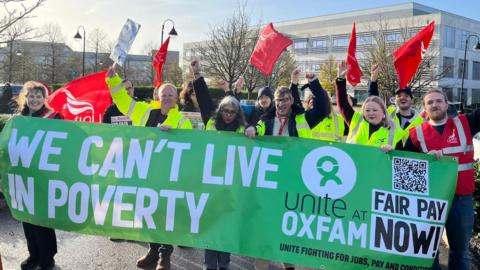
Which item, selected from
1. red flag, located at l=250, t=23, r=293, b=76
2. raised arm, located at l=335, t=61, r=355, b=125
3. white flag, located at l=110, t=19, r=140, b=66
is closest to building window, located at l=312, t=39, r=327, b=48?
red flag, located at l=250, t=23, r=293, b=76

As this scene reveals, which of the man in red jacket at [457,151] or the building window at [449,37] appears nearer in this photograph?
the man in red jacket at [457,151]

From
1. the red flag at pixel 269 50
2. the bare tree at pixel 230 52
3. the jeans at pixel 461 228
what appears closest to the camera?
the jeans at pixel 461 228

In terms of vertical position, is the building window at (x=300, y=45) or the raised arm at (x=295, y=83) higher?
the building window at (x=300, y=45)

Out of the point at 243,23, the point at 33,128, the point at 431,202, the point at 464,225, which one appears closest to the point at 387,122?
the point at 431,202

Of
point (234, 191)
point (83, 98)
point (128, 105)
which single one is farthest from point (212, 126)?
point (83, 98)

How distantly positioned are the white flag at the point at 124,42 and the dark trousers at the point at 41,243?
1940 mm

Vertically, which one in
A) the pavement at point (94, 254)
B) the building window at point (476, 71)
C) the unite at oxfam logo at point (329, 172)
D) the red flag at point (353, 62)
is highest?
the building window at point (476, 71)

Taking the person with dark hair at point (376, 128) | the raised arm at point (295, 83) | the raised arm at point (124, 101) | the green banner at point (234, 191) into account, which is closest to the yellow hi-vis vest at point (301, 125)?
the person with dark hair at point (376, 128)

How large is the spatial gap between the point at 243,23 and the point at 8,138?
1036 inches

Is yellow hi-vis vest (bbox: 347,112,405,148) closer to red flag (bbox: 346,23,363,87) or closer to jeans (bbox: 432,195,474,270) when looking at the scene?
jeans (bbox: 432,195,474,270)

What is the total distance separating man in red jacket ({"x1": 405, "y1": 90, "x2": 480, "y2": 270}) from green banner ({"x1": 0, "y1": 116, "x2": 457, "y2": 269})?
0.10 m

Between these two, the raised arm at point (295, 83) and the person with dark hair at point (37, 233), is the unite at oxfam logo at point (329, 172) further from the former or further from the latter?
the person with dark hair at point (37, 233)

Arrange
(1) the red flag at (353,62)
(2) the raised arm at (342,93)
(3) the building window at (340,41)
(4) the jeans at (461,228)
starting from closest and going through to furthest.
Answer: (4) the jeans at (461,228), (2) the raised arm at (342,93), (1) the red flag at (353,62), (3) the building window at (340,41)

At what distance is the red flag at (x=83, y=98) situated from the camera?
6.90 meters
